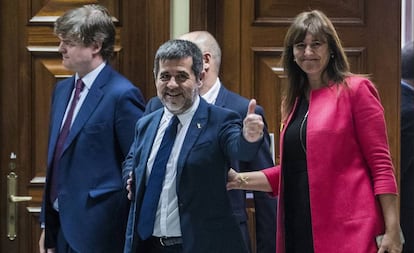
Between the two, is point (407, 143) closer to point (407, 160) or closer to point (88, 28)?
point (407, 160)

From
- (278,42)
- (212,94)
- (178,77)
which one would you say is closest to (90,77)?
(212,94)

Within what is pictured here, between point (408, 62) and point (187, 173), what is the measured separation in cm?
163

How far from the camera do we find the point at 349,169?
6.77 ft

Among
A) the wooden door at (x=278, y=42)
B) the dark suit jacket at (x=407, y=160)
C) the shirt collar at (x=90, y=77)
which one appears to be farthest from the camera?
the dark suit jacket at (x=407, y=160)

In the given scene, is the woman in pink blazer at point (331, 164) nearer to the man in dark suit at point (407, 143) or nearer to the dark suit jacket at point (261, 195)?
the dark suit jacket at point (261, 195)

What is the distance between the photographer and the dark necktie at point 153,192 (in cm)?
201

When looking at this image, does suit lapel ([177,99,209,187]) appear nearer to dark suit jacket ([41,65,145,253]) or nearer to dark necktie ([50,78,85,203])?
dark suit jacket ([41,65,145,253])

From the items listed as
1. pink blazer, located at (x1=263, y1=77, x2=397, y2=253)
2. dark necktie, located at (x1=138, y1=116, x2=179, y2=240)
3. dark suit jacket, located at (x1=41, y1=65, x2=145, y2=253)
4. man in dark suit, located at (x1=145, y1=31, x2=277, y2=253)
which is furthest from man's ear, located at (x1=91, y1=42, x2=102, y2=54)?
pink blazer, located at (x1=263, y1=77, x2=397, y2=253)

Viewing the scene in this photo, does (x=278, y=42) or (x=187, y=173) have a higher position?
(x=278, y=42)

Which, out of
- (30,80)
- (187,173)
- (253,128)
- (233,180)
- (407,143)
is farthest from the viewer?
(407,143)

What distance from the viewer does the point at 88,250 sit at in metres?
2.41

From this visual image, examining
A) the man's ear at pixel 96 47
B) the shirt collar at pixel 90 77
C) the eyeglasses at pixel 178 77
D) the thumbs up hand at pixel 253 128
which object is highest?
the man's ear at pixel 96 47

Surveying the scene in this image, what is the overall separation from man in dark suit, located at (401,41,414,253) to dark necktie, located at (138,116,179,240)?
1.44 metres

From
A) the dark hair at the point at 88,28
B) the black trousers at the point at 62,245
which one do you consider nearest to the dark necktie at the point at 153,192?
the black trousers at the point at 62,245
